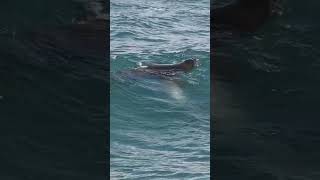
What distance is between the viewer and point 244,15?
3.59m

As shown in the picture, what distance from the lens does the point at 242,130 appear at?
356 cm

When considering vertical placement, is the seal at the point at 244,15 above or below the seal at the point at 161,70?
above
